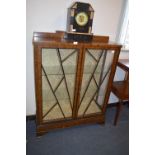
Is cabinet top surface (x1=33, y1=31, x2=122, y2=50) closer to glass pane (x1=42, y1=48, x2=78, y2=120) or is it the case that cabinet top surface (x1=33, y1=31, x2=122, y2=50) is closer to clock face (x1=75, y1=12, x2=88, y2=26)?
glass pane (x1=42, y1=48, x2=78, y2=120)

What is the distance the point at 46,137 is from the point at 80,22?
1.44 metres

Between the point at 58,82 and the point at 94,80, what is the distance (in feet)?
1.53

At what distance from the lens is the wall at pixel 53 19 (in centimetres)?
175

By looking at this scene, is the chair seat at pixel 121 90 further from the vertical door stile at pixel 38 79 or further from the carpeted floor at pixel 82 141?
the vertical door stile at pixel 38 79

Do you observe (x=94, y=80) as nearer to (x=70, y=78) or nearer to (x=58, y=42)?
(x=70, y=78)

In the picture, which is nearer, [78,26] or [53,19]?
[78,26]

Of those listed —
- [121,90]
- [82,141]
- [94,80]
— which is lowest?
[82,141]

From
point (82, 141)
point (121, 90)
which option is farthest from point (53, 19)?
point (82, 141)

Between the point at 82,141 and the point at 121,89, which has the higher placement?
the point at 121,89

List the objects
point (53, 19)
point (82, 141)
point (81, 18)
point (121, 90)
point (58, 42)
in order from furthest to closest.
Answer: point (121, 90) → point (82, 141) → point (53, 19) → point (81, 18) → point (58, 42)

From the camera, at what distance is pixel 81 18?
1.70 metres

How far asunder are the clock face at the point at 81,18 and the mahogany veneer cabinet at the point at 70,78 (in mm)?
209
